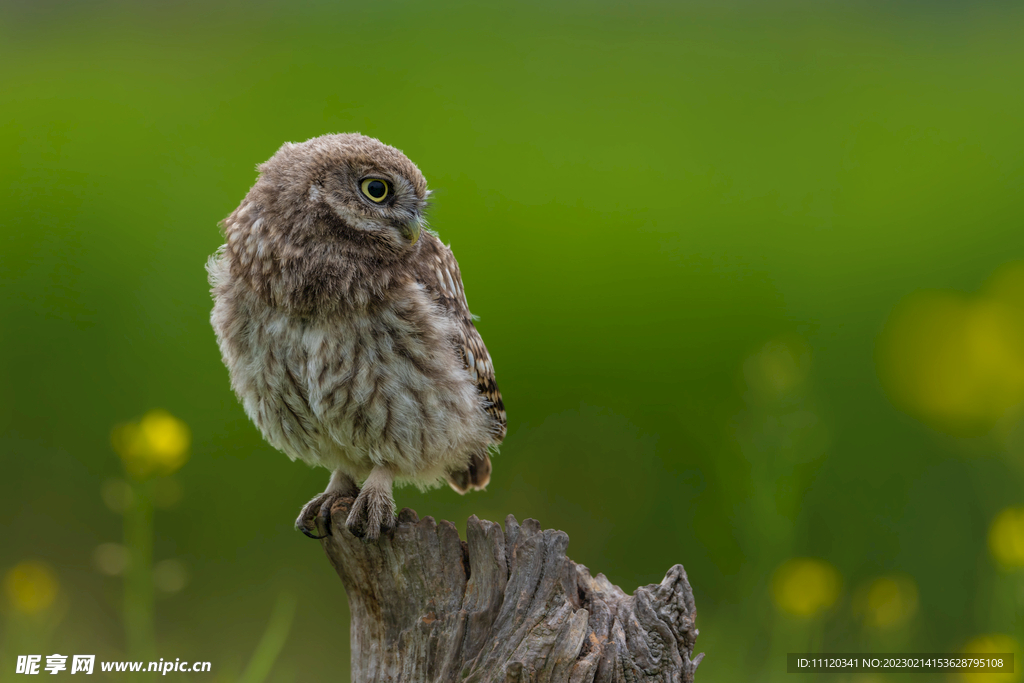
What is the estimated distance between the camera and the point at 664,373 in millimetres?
4355

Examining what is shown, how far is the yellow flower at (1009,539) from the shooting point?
2.80 m

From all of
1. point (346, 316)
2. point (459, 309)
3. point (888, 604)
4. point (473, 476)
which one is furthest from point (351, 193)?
point (888, 604)

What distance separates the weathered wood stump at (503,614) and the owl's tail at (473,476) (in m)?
0.69

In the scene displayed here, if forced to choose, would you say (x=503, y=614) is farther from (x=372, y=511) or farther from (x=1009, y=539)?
(x=1009, y=539)

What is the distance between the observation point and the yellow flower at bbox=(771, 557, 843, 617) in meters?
3.10

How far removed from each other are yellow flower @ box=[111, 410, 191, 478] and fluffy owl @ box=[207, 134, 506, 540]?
0.26 metres

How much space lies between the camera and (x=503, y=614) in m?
1.98

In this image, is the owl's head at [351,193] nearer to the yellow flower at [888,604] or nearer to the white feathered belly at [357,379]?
the white feathered belly at [357,379]

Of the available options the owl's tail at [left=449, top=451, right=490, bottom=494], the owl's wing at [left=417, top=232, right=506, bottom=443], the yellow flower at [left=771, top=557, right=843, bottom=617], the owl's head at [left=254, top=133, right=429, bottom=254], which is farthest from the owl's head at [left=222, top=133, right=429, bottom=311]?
the yellow flower at [left=771, top=557, right=843, bottom=617]

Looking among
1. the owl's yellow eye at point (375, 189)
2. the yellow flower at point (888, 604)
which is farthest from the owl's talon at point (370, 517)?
the yellow flower at point (888, 604)

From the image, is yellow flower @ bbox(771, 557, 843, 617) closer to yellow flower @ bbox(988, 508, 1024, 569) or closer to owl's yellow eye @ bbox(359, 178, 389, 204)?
yellow flower @ bbox(988, 508, 1024, 569)

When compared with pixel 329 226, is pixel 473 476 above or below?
below

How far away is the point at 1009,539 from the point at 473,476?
1999mm

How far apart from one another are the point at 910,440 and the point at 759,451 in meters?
1.74
